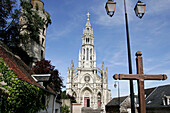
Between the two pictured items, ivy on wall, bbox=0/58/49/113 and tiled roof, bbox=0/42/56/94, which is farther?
tiled roof, bbox=0/42/56/94

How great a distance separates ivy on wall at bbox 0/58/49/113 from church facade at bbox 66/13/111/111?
40705mm

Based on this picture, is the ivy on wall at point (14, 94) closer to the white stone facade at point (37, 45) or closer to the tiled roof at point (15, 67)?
the tiled roof at point (15, 67)

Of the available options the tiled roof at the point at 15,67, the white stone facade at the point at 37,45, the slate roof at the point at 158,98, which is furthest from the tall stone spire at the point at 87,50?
the tiled roof at the point at 15,67

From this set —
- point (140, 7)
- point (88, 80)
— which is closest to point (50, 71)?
point (140, 7)

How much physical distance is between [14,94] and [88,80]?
4704 cm

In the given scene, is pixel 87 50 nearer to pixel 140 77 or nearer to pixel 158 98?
pixel 158 98

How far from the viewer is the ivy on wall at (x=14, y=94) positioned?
499 centimetres

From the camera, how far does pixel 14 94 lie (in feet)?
17.6

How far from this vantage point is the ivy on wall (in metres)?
4.99

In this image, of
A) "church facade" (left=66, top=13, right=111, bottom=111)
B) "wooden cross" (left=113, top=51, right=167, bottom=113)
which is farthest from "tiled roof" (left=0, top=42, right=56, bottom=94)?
"church facade" (left=66, top=13, right=111, bottom=111)

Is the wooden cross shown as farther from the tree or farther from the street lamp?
the tree

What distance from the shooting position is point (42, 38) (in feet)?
106

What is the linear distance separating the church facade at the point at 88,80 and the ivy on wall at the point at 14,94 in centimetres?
4071

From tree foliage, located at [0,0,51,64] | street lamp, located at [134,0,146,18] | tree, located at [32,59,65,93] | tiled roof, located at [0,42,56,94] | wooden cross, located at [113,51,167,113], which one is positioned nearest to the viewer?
wooden cross, located at [113,51,167,113]
